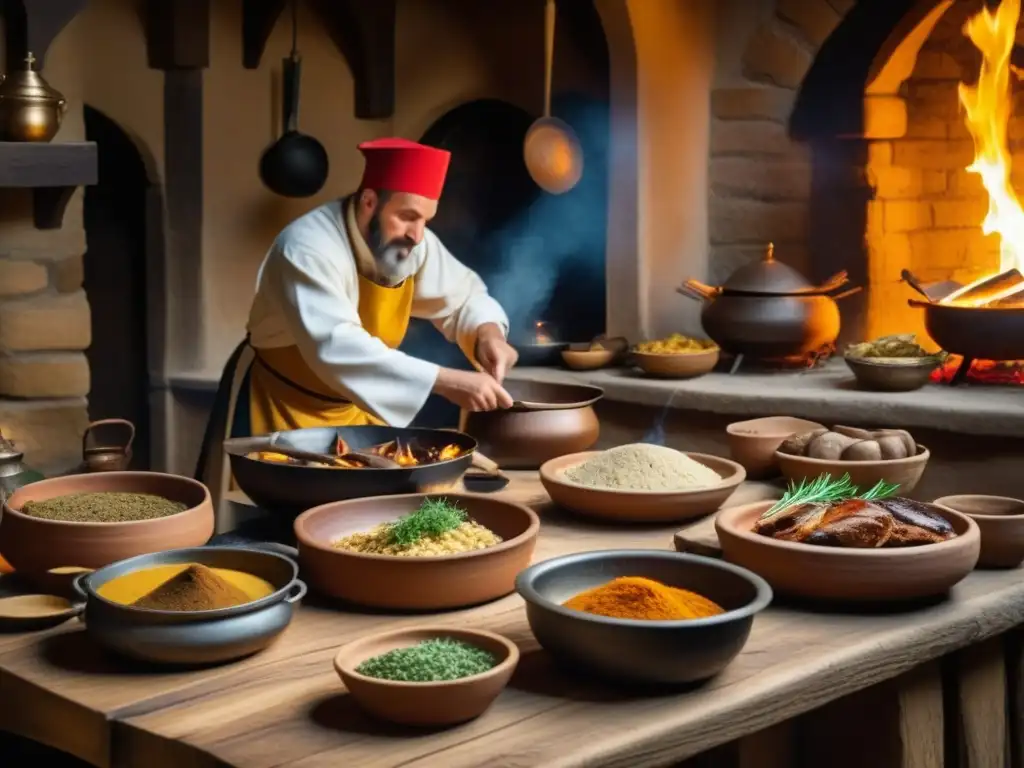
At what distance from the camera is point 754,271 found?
4.51 meters

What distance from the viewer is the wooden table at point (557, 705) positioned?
1.39 meters

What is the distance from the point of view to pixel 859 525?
73.4 inches

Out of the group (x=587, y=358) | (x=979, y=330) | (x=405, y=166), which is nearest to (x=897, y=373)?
(x=979, y=330)

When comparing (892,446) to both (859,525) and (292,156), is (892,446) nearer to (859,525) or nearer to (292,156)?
(859,525)

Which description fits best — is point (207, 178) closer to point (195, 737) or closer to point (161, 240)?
point (161, 240)

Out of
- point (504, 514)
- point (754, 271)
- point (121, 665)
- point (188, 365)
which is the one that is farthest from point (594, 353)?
point (121, 665)

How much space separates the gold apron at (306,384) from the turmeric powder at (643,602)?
188cm

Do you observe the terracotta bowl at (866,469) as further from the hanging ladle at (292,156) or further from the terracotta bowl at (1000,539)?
the hanging ladle at (292,156)

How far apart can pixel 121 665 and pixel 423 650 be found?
1.35 feet

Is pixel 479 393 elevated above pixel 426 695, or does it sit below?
above

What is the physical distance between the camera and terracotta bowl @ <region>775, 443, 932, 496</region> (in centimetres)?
235

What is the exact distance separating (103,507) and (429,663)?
2.33 ft

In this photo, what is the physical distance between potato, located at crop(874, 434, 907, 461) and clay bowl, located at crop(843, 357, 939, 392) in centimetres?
158

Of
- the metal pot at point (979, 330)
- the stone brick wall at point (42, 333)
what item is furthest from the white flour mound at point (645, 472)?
the stone brick wall at point (42, 333)
